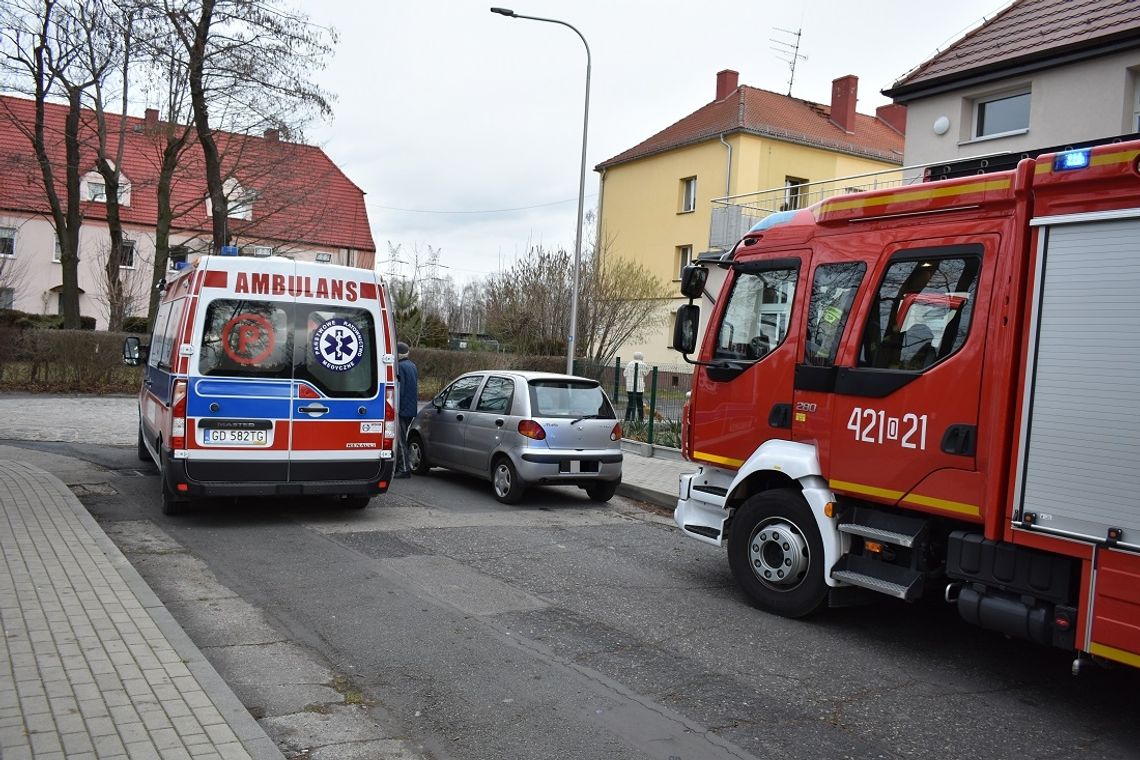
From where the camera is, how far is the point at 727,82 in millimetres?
38969

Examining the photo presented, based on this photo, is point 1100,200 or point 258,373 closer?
point 1100,200

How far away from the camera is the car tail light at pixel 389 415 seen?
9047 millimetres

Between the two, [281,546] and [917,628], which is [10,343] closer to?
[281,546]

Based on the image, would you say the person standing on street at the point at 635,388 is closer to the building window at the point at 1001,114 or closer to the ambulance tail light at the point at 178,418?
the building window at the point at 1001,114

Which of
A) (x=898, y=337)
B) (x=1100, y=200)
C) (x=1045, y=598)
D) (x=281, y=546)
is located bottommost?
(x=281, y=546)

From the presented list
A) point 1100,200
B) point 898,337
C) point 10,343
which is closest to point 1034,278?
point 1100,200

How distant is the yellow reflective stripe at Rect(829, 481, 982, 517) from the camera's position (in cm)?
522

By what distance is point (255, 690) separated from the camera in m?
4.70

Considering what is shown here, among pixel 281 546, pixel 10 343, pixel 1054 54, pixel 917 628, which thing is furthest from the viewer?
pixel 10 343

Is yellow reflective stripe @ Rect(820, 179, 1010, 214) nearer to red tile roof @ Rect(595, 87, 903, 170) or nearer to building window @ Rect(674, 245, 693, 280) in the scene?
red tile roof @ Rect(595, 87, 903, 170)

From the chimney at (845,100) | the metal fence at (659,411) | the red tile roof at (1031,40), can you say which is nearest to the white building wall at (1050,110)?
the red tile roof at (1031,40)

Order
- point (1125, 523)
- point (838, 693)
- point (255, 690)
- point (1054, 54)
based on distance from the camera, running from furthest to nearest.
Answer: point (1054, 54) → point (838, 693) → point (255, 690) → point (1125, 523)

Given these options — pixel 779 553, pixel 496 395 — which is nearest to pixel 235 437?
pixel 496 395

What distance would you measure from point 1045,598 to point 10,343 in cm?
2178
